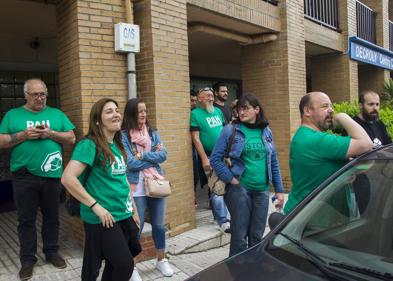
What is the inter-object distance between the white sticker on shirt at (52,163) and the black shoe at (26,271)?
0.87m

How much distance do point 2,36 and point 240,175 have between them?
5293 mm

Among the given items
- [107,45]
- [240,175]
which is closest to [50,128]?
[107,45]

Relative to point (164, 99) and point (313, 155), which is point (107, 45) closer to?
point (164, 99)

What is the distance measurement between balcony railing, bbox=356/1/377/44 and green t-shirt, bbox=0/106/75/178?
9.39 metres

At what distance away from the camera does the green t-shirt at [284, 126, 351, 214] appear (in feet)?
9.16

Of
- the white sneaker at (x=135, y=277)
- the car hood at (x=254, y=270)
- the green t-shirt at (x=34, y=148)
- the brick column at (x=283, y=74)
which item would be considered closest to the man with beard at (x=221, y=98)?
the brick column at (x=283, y=74)

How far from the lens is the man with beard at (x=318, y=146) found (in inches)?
110

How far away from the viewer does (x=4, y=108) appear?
7598mm

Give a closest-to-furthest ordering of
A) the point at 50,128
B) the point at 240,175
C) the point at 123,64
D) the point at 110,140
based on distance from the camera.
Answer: the point at 110,140, the point at 240,175, the point at 50,128, the point at 123,64

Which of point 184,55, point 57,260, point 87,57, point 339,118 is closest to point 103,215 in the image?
point 57,260

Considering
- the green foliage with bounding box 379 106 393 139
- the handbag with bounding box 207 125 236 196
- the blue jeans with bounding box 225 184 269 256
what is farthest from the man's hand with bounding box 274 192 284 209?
the green foliage with bounding box 379 106 393 139

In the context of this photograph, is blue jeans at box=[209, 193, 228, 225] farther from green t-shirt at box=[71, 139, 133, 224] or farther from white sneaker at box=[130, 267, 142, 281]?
green t-shirt at box=[71, 139, 133, 224]

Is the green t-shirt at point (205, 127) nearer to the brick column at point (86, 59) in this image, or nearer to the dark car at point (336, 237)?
the brick column at point (86, 59)

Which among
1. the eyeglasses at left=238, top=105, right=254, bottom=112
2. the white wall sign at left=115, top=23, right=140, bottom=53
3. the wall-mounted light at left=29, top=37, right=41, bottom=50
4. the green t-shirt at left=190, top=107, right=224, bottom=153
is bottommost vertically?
the green t-shirt at left=190, top=107, right=224, bottom=153
